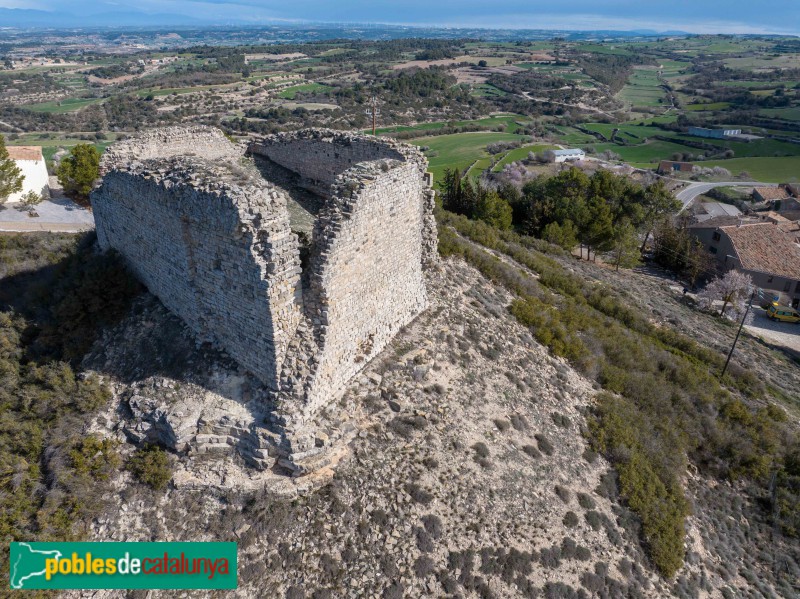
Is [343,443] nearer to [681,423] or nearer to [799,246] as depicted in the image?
[681,423]

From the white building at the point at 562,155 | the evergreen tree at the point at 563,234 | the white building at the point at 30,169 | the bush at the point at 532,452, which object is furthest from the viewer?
the white building at the point at 562,155

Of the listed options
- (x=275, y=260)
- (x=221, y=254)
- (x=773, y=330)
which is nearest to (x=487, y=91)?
(x=773, y=330)

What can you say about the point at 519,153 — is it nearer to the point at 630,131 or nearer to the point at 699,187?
the point at 699,187

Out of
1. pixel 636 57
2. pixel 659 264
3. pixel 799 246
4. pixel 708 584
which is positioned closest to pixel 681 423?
pixel 708 584

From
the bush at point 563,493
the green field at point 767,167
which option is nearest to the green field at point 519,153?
the green field at point 767,167

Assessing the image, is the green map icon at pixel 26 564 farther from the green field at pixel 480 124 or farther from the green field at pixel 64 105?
the green field at pixel 64 105

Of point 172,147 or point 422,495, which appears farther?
point 172,147
